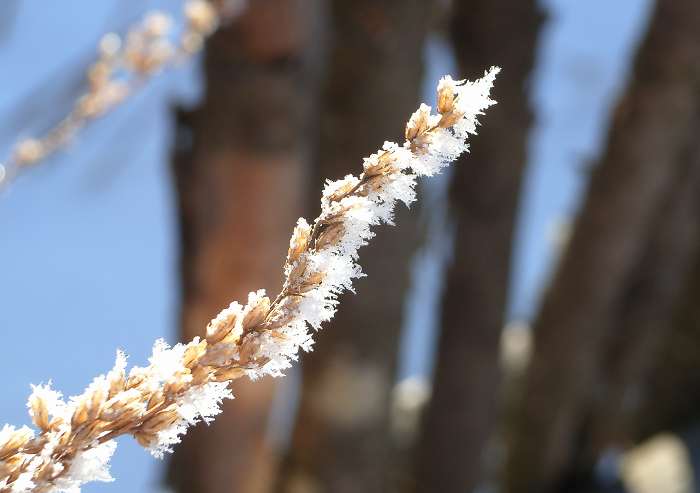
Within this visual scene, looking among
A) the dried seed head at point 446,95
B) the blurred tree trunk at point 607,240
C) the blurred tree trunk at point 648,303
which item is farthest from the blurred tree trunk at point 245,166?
the blurred tree trunk at point 648,303

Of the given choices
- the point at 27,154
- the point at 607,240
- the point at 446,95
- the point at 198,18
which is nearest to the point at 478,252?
the point at 607,240

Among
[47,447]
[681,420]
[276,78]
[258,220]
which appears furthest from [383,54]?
[681,420]

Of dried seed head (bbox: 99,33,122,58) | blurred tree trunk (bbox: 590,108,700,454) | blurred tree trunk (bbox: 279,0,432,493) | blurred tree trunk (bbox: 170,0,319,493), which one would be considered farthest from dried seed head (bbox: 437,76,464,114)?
blurred tree trunk (bbox: 590,108,700,454)

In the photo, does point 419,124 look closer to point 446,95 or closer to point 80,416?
point 446,95

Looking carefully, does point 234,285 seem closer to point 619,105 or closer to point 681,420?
point 619,105

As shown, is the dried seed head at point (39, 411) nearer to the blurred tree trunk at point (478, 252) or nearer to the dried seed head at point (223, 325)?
the dried seed head at point (223, 325)
